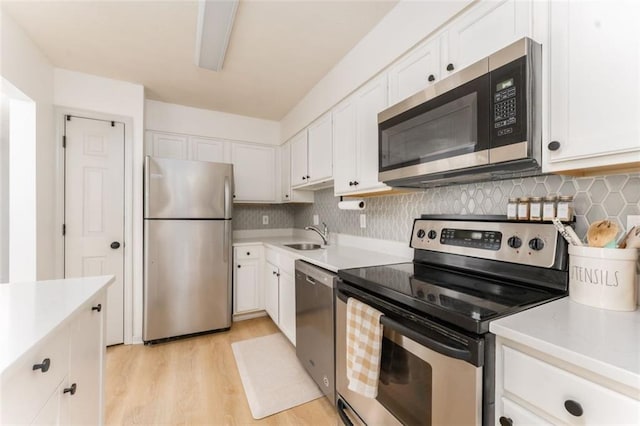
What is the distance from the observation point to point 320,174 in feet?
8.53

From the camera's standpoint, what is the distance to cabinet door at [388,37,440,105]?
4.66 ft

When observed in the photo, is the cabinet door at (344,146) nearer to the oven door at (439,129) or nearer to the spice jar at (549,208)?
the oven door at (439,129)

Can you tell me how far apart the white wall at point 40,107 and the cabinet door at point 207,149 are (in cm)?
117

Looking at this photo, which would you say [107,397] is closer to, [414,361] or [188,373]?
[188,373]

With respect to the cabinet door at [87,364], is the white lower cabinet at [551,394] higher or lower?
higher

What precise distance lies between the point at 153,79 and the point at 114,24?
73cm

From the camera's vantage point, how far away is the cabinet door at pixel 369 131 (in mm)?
1811

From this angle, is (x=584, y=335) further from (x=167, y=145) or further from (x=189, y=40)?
(x=167, y=145)

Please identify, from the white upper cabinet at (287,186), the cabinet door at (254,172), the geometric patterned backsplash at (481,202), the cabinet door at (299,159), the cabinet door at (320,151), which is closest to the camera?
the geometric patterned backsplash at (481,202)

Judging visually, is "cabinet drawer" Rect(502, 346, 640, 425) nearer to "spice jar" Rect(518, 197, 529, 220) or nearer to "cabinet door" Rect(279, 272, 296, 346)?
"spice jar" Rect(518, 197, 529, 220)

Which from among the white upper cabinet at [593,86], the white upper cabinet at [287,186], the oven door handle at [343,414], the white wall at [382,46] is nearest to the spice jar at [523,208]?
the white upper cabinet at [593,86]

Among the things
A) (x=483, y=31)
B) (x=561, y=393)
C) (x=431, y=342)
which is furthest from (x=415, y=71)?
(x=561, y=393)

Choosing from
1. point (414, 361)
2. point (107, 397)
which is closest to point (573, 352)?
point (414, 361)

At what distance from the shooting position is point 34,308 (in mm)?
938
